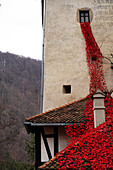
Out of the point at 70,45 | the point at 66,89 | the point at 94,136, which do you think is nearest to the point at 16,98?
the point at 70,45

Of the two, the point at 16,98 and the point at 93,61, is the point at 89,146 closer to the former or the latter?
the point at 93,61

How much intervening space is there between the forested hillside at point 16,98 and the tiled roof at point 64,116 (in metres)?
27.1

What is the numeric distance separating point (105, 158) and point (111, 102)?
13.4ft

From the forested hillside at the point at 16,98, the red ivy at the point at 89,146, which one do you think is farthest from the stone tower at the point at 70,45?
the forested hillside at the point at 16,98

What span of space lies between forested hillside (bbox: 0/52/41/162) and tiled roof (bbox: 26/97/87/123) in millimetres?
27102

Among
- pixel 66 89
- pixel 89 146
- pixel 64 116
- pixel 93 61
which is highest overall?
pixel 93 61

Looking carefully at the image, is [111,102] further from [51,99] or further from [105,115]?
[51,99]

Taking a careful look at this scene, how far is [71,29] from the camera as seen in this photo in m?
13.5

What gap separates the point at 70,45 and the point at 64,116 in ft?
17.9

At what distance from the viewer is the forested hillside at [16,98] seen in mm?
40719

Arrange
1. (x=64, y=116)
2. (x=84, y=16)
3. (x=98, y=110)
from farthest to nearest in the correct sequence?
(x=84, y=16) → (x=64, y=116) → (x=98, y=110)

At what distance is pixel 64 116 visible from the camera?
888 centimetres

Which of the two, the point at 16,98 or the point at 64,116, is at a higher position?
the point at 16,98

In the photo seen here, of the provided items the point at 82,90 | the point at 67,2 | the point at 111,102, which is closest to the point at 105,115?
the point at 111,102
